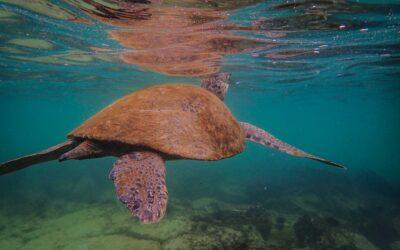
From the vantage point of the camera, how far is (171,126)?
4.79m

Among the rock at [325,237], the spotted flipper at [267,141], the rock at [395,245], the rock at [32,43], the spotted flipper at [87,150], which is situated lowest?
the rock at [395,245]

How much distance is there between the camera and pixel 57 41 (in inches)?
594

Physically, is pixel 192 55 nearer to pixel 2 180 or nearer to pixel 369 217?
pixel 369 217

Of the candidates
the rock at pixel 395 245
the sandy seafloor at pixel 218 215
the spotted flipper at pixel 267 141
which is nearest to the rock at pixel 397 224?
the sandy seafloor at pixel 218 215

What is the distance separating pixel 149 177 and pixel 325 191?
21.6 meters

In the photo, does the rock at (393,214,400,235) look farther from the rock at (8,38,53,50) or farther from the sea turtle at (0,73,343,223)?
the rock at (8,38,53,50)

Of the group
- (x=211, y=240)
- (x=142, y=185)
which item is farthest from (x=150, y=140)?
(x=211, y=240)

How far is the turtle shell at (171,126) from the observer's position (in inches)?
179

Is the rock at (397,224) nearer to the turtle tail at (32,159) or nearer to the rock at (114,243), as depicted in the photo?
the rock at (114,243)

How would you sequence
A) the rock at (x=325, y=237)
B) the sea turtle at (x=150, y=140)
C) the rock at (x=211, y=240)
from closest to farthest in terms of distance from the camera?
the sea turtle at (x=150, y=140) → the rock at (x=211, y=240) → the rock at (x=325, y=237)

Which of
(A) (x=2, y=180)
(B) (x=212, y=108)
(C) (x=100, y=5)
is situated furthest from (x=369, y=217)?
(A) (x=2, y=180)

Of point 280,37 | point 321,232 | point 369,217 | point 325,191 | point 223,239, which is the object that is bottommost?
point 325,191

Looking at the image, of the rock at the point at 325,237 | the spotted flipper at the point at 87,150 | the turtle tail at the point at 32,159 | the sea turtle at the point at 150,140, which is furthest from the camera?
the rock at the point at 325,237

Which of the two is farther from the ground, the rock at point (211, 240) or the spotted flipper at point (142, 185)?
the spotted flipper at point (142, 185)
